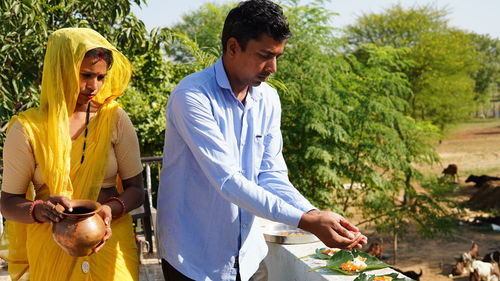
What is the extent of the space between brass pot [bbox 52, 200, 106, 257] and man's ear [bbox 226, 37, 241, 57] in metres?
0.68

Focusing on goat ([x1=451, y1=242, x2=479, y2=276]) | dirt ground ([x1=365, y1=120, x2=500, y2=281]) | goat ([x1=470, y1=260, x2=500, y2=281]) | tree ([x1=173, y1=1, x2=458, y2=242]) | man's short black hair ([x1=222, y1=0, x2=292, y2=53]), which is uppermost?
man's short black hair ([x1=222, y1=0, x2=292, y2=53])

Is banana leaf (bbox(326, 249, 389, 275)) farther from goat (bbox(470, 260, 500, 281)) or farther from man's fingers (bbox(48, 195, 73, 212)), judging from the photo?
goat (bbox(470, 260, 500, 281))

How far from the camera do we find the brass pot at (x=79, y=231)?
180 centimetres

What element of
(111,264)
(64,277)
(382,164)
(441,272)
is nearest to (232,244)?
(111,264)

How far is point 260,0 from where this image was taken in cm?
191

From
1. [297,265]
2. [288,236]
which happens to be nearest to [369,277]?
[297,265]

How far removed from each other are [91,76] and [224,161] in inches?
24.4

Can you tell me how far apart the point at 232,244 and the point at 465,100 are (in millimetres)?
24114

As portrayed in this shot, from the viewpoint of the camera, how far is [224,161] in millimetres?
1772

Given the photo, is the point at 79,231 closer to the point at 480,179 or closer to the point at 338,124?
the point at 338,124

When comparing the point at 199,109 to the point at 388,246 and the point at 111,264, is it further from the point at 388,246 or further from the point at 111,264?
the point at 388,246

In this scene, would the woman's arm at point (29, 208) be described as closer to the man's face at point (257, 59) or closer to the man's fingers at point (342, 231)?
the man's face at point (257, 59)

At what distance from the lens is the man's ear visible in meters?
1.92

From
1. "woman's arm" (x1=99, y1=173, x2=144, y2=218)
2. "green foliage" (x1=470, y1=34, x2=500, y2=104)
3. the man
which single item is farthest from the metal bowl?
"green foliage" (x1=470, y1=34, x2=500, y2=104)
